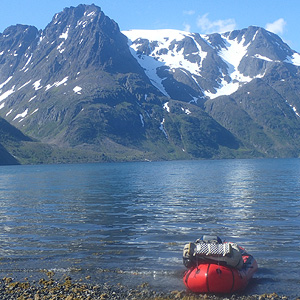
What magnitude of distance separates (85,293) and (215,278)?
804cm

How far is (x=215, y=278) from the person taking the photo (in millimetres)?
25953

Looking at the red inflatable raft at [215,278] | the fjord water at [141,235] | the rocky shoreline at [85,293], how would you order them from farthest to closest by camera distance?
the fjord water at [141,235] → the red inflatable raft at [215,278] → the rocky shoreline at [85,293]

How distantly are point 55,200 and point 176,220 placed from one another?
32.8 m

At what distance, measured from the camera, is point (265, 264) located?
106 feet

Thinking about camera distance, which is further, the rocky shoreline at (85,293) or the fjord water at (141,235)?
the fjord water at (141,235)

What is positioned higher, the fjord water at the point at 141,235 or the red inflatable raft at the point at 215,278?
the red inflatable raft at the point at 215,278

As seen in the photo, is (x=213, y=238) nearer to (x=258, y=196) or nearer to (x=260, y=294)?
(x=260, y=294)

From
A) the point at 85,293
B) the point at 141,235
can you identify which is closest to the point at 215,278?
the point at 85,293

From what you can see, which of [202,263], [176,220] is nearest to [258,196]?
[176,220]

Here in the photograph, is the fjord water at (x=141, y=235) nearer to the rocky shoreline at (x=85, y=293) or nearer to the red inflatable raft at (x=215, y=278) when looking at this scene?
the red inflatable raft at (x=215, y=278)

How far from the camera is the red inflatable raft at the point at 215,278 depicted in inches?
1022

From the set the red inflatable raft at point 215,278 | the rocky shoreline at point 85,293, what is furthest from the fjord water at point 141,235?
the rocky shoreline at point 85,293

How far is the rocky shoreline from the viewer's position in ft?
81.9

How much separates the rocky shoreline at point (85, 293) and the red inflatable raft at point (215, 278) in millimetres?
485
